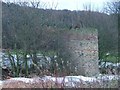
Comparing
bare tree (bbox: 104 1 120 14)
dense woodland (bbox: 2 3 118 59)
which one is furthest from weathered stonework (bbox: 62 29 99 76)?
bare tree (bbox: 104 1 120 14)

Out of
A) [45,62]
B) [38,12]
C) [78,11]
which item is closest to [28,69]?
[45,62]

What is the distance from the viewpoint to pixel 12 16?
3.79 meters

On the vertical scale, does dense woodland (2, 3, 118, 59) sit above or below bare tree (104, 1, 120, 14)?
below

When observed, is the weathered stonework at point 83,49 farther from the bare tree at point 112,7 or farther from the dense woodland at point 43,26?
A: the bare tree at point 112,7

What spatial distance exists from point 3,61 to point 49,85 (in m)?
1.66

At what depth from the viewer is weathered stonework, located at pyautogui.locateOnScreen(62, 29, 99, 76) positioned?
3727 mm

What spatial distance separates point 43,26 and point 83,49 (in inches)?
24.0

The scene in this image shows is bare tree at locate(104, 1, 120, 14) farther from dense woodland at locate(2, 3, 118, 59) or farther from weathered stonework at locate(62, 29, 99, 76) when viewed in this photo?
weathered stonework at locate(62, 29, 99, 76)

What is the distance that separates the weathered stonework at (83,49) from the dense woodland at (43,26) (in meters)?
0.10

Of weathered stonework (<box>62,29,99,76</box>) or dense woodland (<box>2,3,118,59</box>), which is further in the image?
weathered stonework (<box>62,29,99,76</box>)

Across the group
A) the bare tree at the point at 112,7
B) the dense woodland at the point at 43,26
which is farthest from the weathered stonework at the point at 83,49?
the bare tree at the point at 112,7

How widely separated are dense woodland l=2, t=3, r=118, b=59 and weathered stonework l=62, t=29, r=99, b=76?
0.32ft

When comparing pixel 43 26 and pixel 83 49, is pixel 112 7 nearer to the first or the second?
pixel 83 49

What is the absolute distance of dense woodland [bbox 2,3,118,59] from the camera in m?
3.59
